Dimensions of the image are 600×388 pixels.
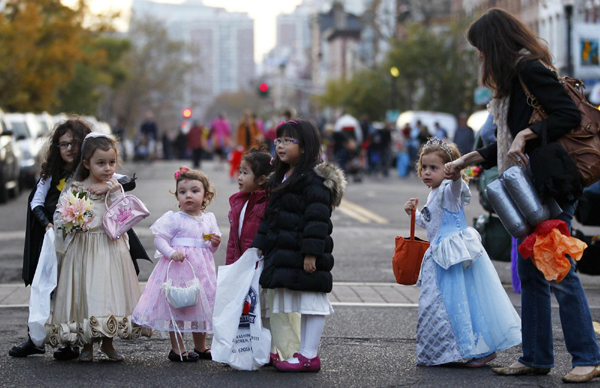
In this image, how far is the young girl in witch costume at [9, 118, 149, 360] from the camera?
655cm

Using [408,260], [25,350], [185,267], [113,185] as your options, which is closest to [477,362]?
[408,260]

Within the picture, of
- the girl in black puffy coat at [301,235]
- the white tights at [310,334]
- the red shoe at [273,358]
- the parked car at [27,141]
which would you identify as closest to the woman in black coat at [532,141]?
the girl in black puffy coat at [301,235]

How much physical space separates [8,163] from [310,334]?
16.1 meters

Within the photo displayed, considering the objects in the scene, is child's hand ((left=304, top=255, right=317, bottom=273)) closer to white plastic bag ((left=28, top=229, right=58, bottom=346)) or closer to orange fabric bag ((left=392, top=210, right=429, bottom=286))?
orange fabric bag ((left=392, top=210, right=429, bottom=286))

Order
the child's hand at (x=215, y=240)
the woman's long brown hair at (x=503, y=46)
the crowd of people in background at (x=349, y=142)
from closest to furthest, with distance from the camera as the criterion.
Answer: the woman's long brown hair at (x=503, y=46), the child's hand at (x=215, y=240), the crowd of people in background at (x=349, y=142)

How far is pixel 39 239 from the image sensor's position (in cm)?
662

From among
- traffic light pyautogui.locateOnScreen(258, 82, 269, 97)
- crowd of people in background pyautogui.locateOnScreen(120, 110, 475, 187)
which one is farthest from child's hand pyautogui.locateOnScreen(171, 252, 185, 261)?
traffic light pyautogui.locateOnScreen(258, 82, 269, 97)

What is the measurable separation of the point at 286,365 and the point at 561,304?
156 centimetres

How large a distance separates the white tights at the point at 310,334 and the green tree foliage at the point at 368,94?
57.9 m

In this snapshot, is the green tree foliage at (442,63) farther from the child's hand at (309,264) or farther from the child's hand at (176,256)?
the child's hand at (309,264)

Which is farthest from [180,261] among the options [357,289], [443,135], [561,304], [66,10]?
[66,10]

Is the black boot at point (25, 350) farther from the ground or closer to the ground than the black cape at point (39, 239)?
closer to the ground

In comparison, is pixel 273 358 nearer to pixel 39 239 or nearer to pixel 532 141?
pixel 39 239

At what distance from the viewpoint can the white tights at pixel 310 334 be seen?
604 cm
